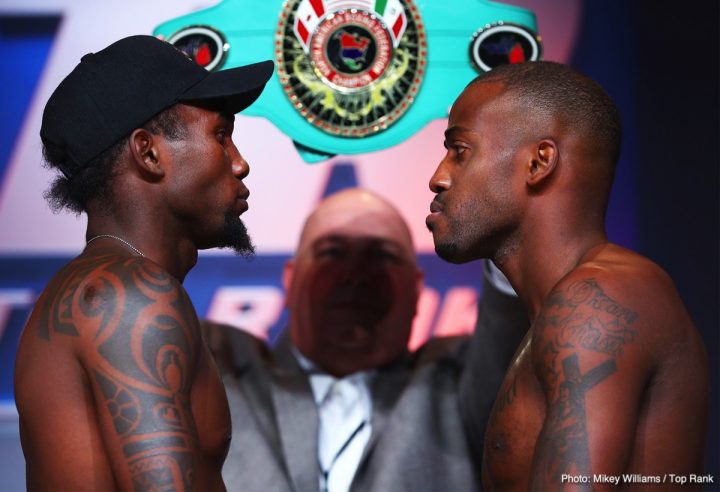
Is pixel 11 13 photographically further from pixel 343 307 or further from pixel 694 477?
pixel 694 477

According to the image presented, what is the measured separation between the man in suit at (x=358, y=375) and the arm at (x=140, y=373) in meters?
1.18

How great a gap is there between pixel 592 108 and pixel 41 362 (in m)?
1.05

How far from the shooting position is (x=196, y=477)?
1462 mm

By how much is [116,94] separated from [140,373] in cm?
52

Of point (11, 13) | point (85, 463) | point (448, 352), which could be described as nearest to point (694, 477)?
point (85, 463)

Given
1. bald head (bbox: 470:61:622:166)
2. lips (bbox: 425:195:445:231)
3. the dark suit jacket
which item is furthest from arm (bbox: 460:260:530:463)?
bald head (bbox: 470:61:622:166)

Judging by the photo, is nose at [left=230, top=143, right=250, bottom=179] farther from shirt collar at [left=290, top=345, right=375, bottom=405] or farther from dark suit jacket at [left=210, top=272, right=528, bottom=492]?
shirt collar at [left=290, top=345, right=375, bottom=405]

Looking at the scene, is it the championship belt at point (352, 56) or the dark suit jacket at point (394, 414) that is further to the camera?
the dark suit jacket at point (394, 414)

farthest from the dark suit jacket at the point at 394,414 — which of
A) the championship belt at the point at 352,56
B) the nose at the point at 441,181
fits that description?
the nose at the point at 441,181

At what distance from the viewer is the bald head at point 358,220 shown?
9.88 feet

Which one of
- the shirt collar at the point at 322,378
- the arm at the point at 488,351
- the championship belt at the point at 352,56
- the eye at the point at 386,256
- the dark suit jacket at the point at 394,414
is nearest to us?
the championship belt at the point at 352,56

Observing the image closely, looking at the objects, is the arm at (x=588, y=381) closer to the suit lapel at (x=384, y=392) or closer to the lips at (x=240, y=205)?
the lips at (x=240, y=205)

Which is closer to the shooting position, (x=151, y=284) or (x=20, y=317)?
(x=151, y=284)

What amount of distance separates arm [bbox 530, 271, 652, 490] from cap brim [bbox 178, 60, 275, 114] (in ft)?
2.21
